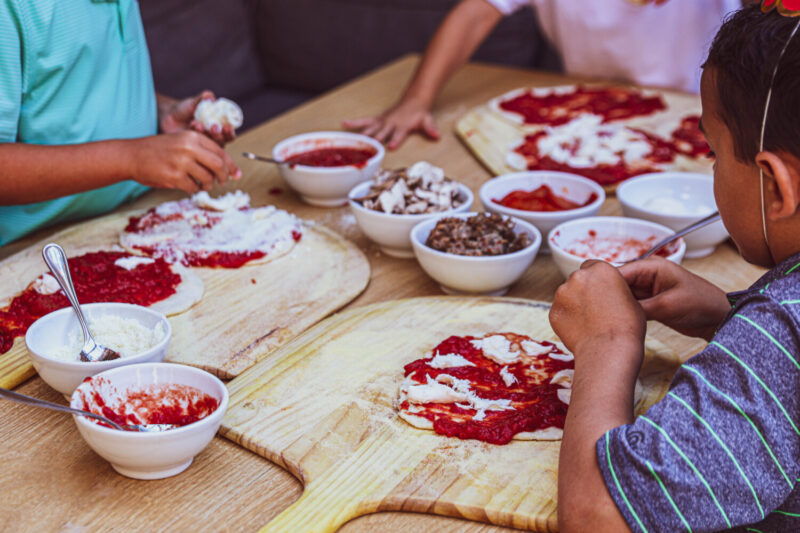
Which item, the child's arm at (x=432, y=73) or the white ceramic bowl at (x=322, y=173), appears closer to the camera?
the white ceramic bowl at (x=322, y=173)

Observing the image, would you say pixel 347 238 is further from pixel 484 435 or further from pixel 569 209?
pixel 484 435

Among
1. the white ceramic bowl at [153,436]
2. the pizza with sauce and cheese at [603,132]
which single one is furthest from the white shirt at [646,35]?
the white ceramic bowl at [153,436]

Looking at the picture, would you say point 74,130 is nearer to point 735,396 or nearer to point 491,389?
point 491,389

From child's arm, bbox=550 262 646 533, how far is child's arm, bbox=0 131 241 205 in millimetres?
868

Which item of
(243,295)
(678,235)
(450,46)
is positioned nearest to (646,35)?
(450,46)

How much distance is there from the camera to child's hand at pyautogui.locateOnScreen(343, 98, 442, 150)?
8.23 ft

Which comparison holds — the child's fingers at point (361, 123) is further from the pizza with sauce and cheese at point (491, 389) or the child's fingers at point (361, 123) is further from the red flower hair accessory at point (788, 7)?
the red flower hair accessory at point (788, 7)

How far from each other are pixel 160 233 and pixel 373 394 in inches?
30.5

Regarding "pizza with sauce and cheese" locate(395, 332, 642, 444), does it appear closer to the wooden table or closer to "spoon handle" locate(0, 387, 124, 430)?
the wooden table

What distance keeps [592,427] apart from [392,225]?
2.66ft

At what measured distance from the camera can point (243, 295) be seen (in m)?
1.64

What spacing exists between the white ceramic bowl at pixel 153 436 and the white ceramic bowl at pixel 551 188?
880mm

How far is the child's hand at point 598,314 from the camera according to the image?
119 cm

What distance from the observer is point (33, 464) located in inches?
45.7
